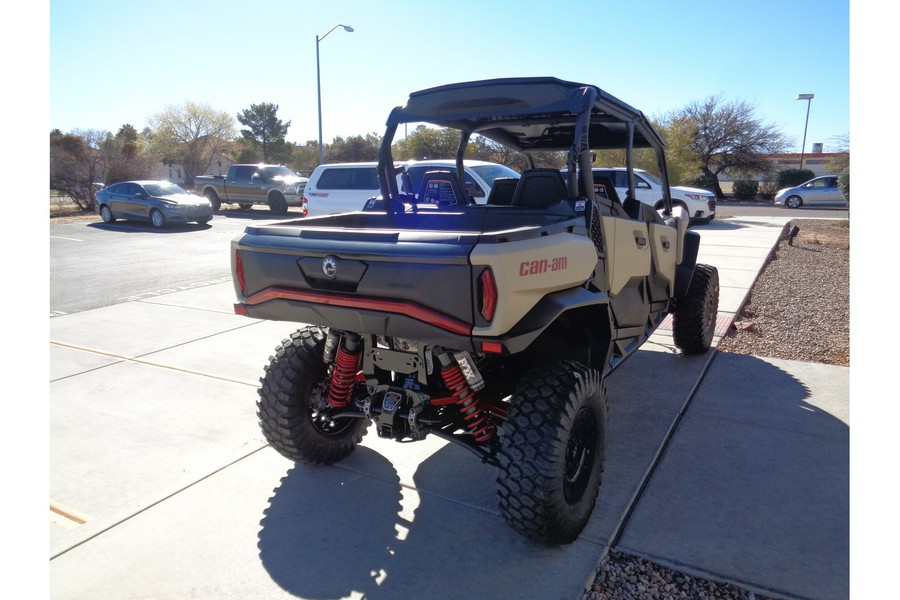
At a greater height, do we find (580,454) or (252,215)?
(252,215)

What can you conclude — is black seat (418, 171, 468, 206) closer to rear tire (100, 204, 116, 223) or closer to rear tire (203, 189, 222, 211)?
rear tire (100, 204, 116, 223)

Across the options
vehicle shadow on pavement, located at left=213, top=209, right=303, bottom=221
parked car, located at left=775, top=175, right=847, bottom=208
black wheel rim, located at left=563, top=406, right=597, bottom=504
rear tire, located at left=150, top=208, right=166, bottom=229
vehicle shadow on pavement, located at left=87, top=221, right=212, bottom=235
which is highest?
parked car, located at left=775, top=175, right=847, bottom=208

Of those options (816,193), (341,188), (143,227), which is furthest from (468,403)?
(816,193)

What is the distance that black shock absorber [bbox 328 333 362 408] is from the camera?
10.7ft

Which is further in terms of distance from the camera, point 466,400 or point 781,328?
point 781,328

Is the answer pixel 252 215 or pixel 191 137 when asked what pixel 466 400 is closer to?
pixel 252 215

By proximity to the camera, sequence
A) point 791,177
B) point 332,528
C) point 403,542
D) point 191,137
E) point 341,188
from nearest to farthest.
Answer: point 403,542 < point 332,528 < point 341,188 < point 791,177 < point 191,137

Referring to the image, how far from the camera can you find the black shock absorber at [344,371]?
325cm

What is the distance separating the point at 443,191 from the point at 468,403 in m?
1.92

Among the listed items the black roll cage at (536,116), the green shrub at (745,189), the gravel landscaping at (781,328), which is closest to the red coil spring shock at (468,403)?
the gravel landscaping at (781,328)

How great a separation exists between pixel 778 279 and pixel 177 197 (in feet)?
55.6

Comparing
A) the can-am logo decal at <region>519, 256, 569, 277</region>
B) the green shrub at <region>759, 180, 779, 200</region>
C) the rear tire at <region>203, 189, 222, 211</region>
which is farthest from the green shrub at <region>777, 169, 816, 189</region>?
the can-am logo decal at <region>519, 256, 569, 277</region>

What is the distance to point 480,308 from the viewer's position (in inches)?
99.1

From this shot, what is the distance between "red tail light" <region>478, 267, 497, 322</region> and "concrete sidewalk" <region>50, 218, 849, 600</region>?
1.19 m
